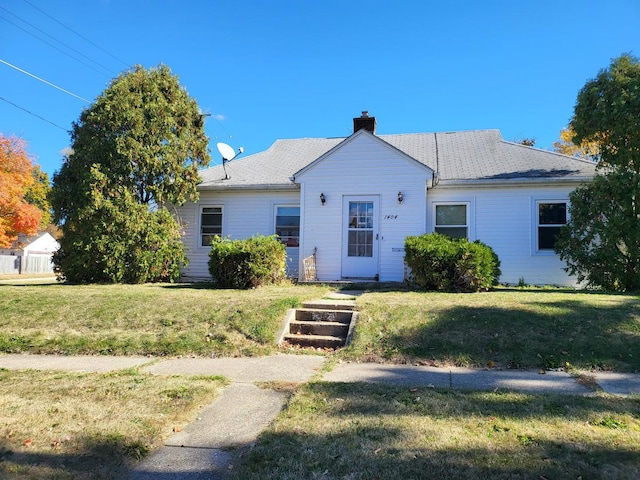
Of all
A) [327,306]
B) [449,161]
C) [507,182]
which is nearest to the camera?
[327,306]

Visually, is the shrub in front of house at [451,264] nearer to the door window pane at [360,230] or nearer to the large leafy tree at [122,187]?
the door window pane at [360,230]

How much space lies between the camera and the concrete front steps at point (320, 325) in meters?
6.77

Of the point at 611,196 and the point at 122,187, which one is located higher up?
the point at 122,187

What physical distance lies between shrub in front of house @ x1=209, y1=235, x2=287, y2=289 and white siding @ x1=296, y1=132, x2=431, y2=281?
2.26 metres

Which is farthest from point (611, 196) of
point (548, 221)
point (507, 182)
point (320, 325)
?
point (320, 325)

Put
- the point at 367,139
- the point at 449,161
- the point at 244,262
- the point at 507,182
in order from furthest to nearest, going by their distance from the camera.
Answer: the point at 449,161
the point at 367,139
the point at 507,182
the point at 244,262

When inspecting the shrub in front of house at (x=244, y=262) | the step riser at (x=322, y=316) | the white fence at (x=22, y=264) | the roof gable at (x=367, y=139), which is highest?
the roof gable at (x=367, y=139)

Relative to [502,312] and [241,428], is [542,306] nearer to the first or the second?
[502,312]

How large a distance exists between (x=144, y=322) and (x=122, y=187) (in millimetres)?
5870

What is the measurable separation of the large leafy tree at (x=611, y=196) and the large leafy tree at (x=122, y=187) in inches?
424

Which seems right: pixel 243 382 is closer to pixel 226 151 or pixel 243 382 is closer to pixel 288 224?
pixel 288 224

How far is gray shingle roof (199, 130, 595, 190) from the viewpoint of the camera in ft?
40.9

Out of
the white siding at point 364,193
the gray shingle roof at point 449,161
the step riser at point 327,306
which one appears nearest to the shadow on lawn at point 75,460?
the step riser at point 327,306

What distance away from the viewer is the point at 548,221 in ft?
40.3
